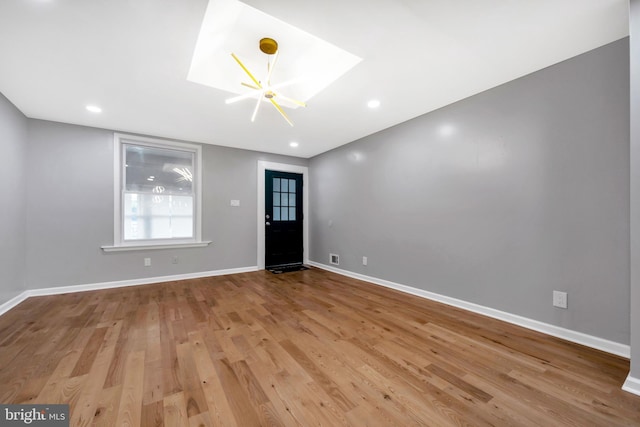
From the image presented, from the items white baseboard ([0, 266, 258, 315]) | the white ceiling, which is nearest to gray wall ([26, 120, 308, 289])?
white baseboard ([0, 266, 258, 315])

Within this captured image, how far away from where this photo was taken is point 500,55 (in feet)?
6.86

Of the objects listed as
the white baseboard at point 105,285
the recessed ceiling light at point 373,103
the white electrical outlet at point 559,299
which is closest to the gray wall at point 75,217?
the white baseboard at point 105,285

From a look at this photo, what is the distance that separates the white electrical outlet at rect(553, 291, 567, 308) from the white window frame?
15.6ft

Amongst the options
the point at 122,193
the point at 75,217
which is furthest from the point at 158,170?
the point at 75,217

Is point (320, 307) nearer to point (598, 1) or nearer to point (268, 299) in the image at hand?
point (268, 299)

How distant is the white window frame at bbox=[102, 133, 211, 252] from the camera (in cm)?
383

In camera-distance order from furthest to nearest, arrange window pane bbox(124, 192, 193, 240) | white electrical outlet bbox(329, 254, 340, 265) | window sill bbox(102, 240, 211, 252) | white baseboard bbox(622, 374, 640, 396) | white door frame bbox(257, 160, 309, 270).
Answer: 1. white door frame bbox(257, 160, 309, 270)
2. white electrical outlet bbox(329, 254, 340, 265)
3. window pane bbox(124, 192, 193, 240)
4. window sill bbox(102, 240, 211, 252)
5. white baseboard bbox(622, 374, 640, 396)

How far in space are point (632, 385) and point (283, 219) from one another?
489 cm

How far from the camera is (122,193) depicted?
153 inches

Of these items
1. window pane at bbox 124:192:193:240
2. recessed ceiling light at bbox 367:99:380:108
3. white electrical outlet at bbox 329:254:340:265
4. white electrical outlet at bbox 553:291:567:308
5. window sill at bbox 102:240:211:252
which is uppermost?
recessed ceiling light at bbox 367:99:380:108

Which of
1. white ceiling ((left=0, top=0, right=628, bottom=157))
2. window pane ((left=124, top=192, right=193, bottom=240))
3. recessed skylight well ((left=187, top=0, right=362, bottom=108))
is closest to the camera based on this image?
white ceiling ((left=0, top=0, right=628, bottom=157))

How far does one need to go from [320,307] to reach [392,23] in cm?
280

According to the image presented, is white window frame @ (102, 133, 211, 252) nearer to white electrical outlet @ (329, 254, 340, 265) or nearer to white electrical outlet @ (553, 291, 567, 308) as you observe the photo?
white electrical outlet @ (329, 254, 340, 265)

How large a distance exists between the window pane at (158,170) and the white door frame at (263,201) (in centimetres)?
128
